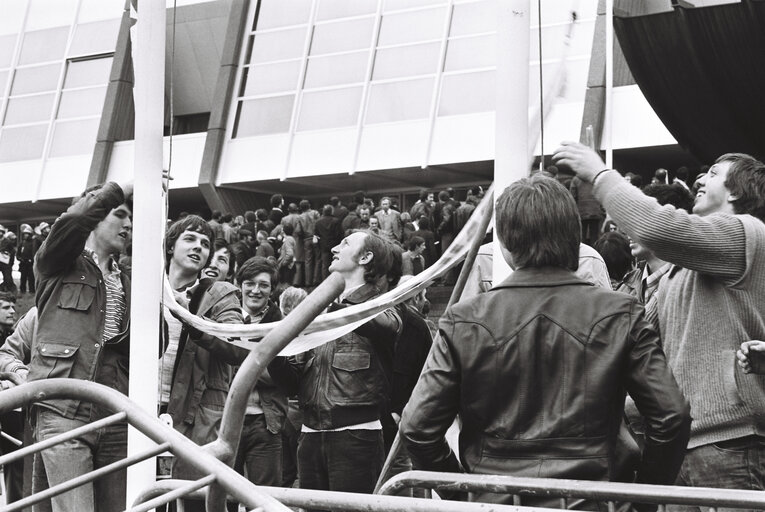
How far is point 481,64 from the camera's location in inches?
1059

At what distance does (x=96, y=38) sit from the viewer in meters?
33.8

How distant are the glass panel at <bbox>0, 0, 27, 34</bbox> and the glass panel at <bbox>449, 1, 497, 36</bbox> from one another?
1513 centimetres

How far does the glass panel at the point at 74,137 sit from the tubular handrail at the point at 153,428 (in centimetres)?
3169

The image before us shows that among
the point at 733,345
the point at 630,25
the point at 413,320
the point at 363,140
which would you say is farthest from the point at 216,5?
the point at 733,345

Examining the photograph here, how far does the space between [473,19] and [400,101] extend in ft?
8.70

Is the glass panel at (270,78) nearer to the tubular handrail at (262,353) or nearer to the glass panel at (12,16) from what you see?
the glass panel at (12,16)

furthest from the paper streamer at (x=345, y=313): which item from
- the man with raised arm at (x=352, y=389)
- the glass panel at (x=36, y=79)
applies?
the glass panel at (x=36, y=79)

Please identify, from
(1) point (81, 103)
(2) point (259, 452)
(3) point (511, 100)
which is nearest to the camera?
(3) point (511, 100)

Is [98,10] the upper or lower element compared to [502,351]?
upper

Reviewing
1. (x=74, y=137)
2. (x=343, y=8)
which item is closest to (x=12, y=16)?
(x=74, y=137)

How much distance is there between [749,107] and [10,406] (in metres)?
10.7

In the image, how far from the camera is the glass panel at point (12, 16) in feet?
116

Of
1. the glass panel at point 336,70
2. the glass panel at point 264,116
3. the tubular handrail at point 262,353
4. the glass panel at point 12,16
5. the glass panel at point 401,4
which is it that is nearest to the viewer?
the tubular handrail at point 262,353

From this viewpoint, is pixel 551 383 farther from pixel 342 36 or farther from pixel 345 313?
pixel 342 36
